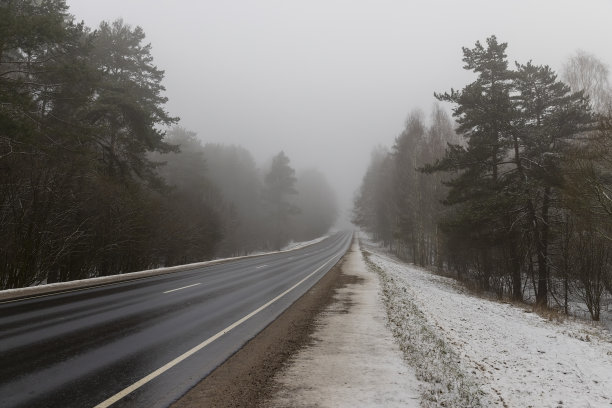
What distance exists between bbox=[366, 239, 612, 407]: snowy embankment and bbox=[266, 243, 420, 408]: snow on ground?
30cm

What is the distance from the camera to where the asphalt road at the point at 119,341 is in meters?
4.12

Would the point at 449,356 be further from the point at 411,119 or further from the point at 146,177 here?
the point at 411,119

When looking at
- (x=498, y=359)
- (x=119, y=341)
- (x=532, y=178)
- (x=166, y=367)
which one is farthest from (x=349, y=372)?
(x=532, y=178)

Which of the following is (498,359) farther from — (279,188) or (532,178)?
(279,188)

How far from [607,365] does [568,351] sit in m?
0.79

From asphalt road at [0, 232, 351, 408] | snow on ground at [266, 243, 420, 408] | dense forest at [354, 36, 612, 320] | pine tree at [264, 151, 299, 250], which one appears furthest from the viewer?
pine tree at [264, 151, 299, 250]

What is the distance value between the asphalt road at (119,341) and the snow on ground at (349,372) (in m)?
1.40

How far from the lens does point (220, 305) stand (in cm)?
952

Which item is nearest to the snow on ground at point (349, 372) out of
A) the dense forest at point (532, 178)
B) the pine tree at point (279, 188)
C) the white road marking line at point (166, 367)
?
the white road marking line at point (166, 367)

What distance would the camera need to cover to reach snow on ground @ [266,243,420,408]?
4227mm

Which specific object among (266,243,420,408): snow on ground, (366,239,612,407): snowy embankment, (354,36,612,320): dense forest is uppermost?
(354,36,612,320): dense forest

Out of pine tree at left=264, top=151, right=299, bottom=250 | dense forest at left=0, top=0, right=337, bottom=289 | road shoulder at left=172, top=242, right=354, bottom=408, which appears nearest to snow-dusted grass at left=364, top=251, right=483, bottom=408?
road shoulder at left=172, top=242, right=354, bottom=408

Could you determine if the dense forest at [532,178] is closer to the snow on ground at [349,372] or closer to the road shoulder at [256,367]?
the snow on ground at [349,372]

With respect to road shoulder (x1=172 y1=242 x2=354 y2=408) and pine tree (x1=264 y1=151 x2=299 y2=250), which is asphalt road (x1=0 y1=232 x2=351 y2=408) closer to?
road shoulder (x1=172 y1=242 x2=354 y2=408)
